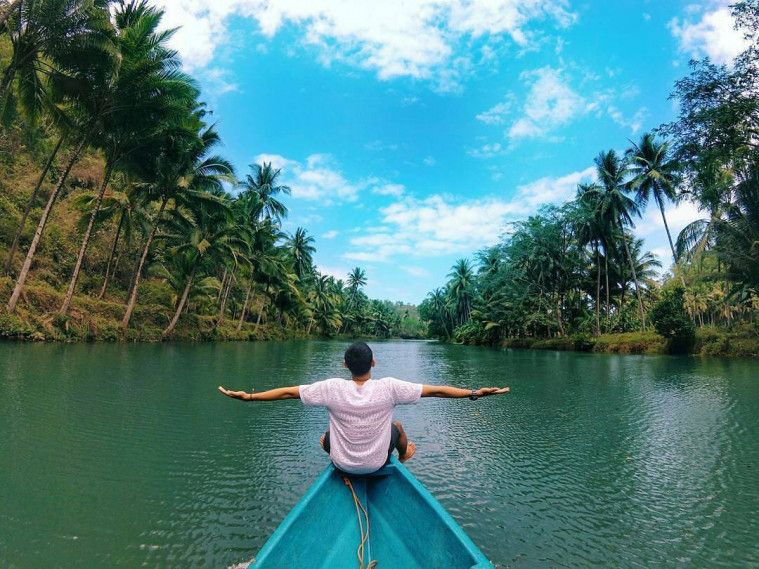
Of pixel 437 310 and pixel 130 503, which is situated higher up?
pixel 437 310

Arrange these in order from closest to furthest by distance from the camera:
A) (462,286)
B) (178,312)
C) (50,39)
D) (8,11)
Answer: (8,11) < (50,39) < (178,312) < (462,286)

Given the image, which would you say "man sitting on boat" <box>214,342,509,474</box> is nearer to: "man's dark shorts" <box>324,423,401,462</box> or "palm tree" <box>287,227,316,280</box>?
"man's dark shorts" <box>324,423,401,462</box>

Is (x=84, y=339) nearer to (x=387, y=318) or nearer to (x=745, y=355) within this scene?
(x=745, y=355)

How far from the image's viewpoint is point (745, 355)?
21.0 m

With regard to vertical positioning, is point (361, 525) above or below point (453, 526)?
below

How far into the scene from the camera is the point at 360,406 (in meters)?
2.84

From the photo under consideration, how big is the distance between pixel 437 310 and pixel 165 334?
6192cm

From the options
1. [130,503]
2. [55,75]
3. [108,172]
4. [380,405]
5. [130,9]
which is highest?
[130,9]

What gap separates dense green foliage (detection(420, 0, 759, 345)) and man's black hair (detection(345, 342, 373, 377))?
1766 centimetres

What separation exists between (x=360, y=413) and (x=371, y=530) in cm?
78

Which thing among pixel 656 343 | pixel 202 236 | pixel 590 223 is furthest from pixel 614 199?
pixel 202 236

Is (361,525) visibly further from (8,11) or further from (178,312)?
(178,312)

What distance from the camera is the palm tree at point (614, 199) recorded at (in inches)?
1211

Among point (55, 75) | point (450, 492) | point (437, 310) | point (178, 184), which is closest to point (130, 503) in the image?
point (450, 492)
